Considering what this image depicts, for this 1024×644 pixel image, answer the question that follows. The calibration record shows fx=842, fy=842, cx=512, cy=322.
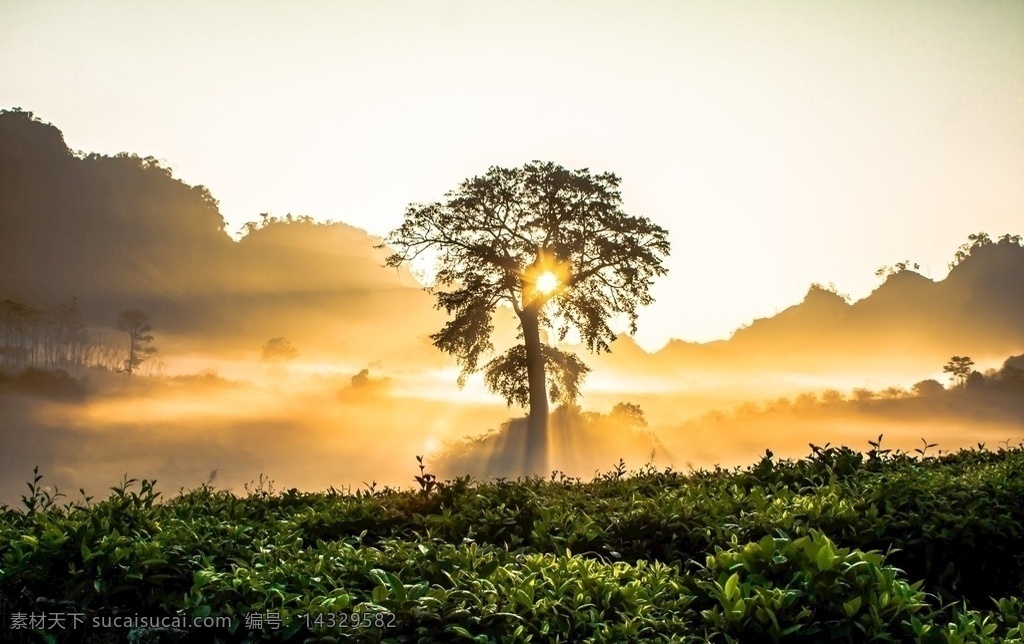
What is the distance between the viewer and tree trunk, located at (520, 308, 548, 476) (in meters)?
22.9

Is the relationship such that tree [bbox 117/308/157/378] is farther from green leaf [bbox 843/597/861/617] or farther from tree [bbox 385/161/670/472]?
green leaf [bbox 843/597/861/617]

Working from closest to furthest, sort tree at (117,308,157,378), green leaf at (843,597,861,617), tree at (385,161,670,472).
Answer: green leaf at (843,597,861,617)
tree at (385,161,670,472)
tree at (117,308,157,378)

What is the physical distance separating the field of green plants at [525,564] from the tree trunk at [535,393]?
52.6 feet

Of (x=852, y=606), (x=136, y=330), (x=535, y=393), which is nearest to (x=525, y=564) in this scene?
(x=852, y=606)

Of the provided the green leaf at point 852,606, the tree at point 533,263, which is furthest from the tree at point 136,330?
the green leaf at point 852,606

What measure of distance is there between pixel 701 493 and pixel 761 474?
1667 mm

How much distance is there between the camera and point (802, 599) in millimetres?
3521

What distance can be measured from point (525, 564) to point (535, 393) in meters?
19.0

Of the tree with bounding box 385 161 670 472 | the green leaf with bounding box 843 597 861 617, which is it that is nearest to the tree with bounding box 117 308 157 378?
the tree with bounding box 385 161 670 472

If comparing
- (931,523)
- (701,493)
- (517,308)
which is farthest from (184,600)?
(517,308)

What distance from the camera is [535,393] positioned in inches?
907

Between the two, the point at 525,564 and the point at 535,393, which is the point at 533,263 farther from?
the point at 525,564

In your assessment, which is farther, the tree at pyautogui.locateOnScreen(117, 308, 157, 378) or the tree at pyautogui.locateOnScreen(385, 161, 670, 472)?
the tree at pyautogui.locateOnScreen(117, 308, 157, 378)

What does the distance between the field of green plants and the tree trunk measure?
16.0 m
